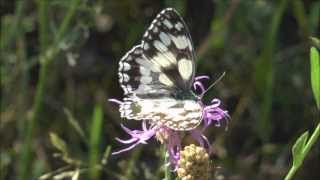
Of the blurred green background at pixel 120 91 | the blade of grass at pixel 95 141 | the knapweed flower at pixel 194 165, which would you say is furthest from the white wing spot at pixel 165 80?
the blurred green background at pixel 120 91

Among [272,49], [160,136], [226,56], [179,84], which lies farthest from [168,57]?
[226,56]

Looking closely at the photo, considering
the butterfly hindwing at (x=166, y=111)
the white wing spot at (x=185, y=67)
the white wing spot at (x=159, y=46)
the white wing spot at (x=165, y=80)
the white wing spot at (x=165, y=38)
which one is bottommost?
the butterfly hindwing at (x=166, y=111)

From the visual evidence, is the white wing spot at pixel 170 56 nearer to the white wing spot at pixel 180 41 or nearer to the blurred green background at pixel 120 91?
the white wing spot at pixel 180 41

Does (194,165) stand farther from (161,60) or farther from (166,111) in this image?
(161,60)

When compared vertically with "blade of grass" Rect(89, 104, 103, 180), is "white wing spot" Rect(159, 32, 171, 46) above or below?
above

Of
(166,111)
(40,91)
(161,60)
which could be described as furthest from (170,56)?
(40,91)

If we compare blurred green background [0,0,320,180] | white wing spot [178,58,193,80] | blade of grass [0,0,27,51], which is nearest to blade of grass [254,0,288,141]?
blurred green background [0,0,320,180]

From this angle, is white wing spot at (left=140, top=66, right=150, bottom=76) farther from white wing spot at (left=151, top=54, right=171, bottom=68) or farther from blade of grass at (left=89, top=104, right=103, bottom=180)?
blade of grass at (left=89, top=104, right=103, bottom=180)
